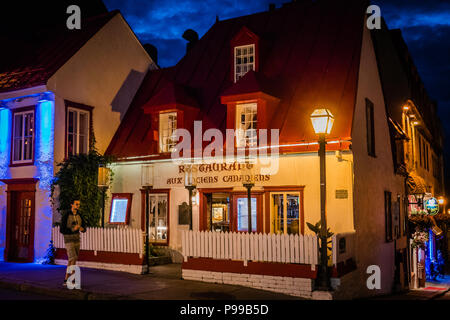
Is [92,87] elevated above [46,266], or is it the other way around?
[92,87]

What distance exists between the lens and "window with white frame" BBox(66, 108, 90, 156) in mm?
16891

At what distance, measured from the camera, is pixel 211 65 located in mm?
18828

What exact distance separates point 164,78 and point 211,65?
2254 millimetres

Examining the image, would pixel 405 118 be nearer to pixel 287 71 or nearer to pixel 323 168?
pixel 287 71

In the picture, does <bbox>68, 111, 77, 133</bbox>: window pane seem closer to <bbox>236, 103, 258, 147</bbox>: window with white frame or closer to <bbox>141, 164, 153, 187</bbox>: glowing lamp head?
<bbox>141, 164, 153, 187</bbox>: glowing lamp head

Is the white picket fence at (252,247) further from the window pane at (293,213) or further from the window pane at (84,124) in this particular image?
the window pane at (84,124)

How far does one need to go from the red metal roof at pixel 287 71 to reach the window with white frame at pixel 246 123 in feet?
2.10

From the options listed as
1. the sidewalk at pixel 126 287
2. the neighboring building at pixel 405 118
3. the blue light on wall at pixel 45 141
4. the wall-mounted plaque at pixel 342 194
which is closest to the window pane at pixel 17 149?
the blue light on wall at pixel 45 141

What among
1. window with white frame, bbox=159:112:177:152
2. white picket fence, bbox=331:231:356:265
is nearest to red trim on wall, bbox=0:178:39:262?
window with white frame, bbox=159:112:177:152

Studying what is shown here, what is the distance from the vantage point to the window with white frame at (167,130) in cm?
1681

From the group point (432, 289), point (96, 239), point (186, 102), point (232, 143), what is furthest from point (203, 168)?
point (432, 289)

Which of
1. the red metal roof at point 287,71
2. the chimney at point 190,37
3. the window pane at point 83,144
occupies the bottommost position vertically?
the window pane at point 83,144
